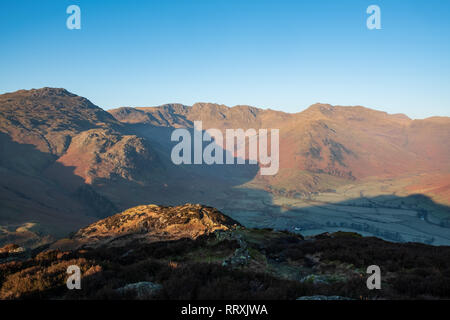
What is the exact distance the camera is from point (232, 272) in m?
9.97

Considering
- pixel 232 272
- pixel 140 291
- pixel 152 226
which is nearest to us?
pixel 140 291

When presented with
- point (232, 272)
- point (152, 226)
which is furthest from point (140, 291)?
point (152, 226)

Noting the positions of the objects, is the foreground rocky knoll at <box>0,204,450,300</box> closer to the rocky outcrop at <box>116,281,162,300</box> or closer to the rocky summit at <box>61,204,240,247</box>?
the rocky outcrop at <box>116,281,162,300</box>

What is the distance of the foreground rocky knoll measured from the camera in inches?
324

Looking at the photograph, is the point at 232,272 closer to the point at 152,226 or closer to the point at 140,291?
the point at 140,291

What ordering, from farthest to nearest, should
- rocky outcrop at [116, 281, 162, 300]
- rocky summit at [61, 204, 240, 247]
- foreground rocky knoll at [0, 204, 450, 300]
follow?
rocky summit at [61, 204, 240, 247] < foreground rocky knoll at [0, 204, 450, 300] < rocky outcrop at [116, 281, 162, 300]

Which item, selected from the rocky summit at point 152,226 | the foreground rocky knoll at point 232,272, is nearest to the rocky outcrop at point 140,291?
the foreground rocky knoll at point 232,272

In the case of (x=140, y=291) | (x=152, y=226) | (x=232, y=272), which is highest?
(x=140, y=291)

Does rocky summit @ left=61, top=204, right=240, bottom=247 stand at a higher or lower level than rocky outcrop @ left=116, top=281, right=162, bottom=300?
lower

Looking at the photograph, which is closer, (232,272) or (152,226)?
(232,272)

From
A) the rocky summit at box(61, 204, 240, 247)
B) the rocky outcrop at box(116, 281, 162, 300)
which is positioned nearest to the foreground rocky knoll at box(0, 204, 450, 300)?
the rocky outcrop at box(116, 281, 162, 300)
